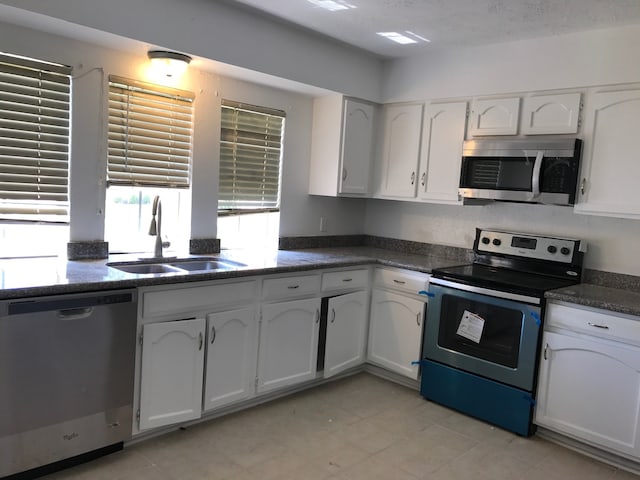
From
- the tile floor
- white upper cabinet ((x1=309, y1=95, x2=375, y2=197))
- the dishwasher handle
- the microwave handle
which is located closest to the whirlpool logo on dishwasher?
the tile floor

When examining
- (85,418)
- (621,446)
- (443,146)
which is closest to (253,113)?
(443,146)

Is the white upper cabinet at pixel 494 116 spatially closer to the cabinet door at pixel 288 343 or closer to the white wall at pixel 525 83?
the white wall at pixel 525 83

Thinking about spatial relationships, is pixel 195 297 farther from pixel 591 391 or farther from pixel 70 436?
pixel 591 391

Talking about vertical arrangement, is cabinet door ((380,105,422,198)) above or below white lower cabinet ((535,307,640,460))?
above

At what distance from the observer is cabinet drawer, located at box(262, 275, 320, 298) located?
126 inches

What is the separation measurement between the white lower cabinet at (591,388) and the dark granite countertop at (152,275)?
96cm

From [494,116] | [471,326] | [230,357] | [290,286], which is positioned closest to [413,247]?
[471,326]

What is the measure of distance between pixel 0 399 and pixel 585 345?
2.87m

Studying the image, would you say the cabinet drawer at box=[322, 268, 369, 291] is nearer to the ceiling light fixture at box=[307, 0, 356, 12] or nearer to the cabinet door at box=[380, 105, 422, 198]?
the cabinet door at box=[380, 105, 422, 198]

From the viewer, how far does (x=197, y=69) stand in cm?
335

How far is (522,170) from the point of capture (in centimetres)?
334

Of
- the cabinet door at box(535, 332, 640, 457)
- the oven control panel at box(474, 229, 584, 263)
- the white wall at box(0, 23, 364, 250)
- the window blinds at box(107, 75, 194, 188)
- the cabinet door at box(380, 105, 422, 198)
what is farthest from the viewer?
the cabinet door at box(380, 105, 422, 198)

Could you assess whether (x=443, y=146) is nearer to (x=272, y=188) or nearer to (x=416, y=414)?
(x=272, y=188)

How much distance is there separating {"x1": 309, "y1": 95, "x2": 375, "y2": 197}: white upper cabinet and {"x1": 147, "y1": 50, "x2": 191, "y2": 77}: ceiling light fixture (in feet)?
4.20
